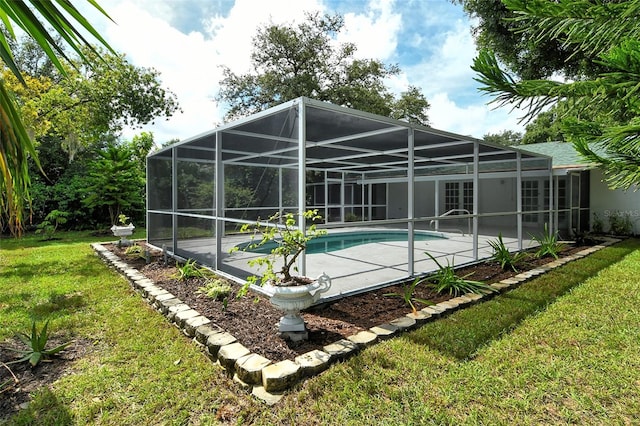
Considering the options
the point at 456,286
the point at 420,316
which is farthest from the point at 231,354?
the point at 456,286

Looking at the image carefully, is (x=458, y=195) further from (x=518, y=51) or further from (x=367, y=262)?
(x=367, y=262)

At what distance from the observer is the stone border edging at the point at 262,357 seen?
2527 millimetres

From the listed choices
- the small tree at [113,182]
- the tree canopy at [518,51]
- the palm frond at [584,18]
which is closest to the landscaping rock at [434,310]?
the palm frond at [584,18]

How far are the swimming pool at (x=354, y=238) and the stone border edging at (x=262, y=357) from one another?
4471mm

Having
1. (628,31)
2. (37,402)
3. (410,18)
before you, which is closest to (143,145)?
(410,18)

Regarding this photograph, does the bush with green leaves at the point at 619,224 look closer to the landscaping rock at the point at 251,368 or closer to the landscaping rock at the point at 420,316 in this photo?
the landscaping rock at the point at 420,316

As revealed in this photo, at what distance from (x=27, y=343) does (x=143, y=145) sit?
607 inches

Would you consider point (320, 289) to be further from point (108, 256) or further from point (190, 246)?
point (108, 256)

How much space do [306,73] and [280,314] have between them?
15700mm

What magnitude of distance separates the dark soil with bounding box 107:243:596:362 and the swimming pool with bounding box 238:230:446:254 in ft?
12.9

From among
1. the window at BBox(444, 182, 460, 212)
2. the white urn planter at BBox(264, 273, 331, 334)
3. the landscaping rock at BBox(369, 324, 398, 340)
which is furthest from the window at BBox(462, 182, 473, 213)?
the white urn planter at BBox(264, 273, 331, 334)

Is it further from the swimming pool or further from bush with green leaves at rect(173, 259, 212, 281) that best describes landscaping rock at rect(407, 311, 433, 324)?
the swimming pool

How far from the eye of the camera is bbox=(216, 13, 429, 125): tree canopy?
17.0 meters

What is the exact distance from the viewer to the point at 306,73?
17.1 m
